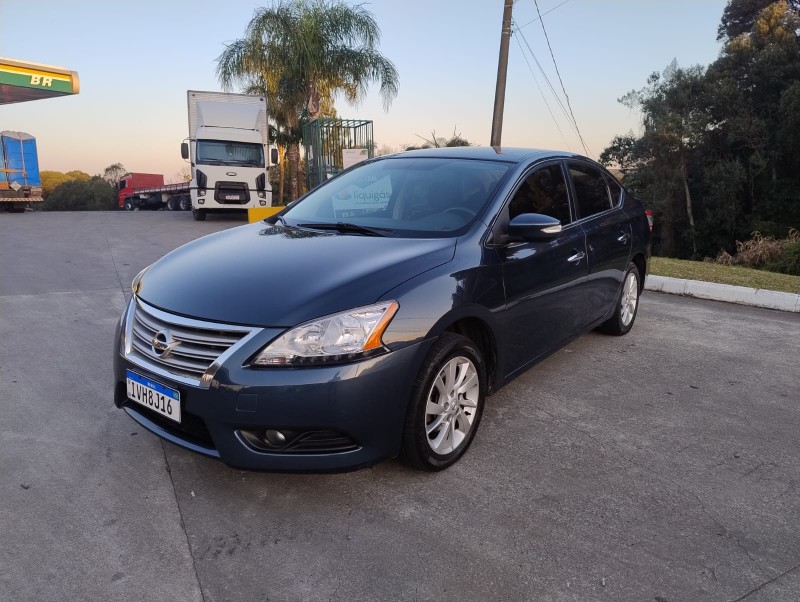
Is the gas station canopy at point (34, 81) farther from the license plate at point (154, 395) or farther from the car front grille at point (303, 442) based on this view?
the car front grille at point (303, 442)

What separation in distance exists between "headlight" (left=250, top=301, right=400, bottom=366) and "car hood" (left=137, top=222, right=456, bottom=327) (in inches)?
1.7

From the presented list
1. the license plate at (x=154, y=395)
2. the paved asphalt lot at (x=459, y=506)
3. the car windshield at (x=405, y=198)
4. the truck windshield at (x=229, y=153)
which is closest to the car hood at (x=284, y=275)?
the car windshield at (x=405, y=198)

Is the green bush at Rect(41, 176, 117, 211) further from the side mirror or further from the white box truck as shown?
the side mirror

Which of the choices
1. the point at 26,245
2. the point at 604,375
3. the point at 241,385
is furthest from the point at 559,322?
the point at 26,245

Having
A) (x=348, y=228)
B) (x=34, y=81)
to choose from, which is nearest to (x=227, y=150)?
(x=34, y=81)

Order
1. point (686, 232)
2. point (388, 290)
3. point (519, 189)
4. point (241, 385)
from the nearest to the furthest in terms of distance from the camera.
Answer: point (241, 385), point (388, 290), point (519, 189), point (686, 232)

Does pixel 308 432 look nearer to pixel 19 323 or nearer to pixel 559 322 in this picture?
pixel 559 322

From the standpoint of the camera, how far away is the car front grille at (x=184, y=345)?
8.18 feet

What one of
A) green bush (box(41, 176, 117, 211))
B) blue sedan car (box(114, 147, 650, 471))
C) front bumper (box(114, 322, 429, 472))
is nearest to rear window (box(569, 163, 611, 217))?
blue sedan car (box(114, 147, 650, 471))

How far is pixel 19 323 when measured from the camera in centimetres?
535

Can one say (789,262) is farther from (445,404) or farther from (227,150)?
(445,404)

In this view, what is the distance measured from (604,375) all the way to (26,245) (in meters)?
10.0

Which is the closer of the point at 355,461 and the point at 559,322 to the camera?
the point at 355,461

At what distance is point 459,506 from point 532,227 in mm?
1499
